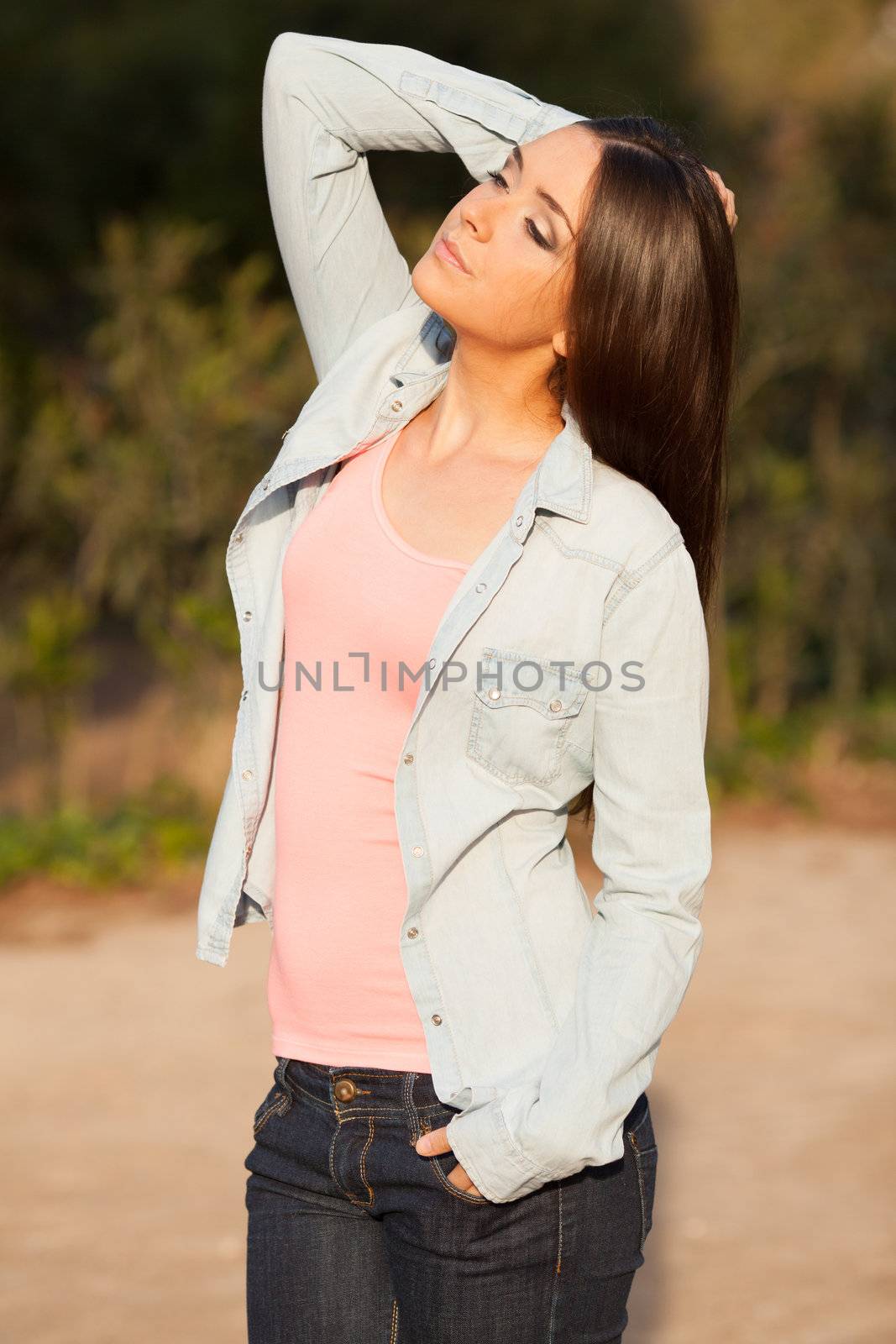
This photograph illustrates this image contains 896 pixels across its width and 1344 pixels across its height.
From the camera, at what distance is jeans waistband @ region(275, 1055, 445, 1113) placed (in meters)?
1.57

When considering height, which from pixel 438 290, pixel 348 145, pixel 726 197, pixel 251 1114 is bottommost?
pixel 251 1114

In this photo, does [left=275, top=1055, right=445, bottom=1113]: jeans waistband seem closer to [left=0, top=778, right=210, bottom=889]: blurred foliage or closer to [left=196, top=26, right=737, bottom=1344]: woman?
[left=196, top=26, right=737, bottom=1344]: woman

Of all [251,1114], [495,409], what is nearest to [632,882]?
[495,409]

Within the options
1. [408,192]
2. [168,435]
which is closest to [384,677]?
[168,435]

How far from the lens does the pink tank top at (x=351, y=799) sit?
5.27 ft

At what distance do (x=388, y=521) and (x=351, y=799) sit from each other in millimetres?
301

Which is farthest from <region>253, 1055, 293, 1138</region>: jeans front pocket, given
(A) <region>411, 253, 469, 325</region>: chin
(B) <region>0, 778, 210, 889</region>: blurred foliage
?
(B) <region>0, 778, 210, 889</region>: blurred foliage

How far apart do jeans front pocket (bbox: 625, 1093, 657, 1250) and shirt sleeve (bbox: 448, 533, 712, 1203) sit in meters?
0.08

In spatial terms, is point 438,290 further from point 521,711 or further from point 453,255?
point 521,711

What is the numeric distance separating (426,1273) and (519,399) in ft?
3.04

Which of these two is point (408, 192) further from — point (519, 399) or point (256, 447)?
point (519, 399)

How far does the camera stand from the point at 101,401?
23.5 feet

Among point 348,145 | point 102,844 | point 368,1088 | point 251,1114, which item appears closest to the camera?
point 368,1088

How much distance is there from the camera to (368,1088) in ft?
5.21
